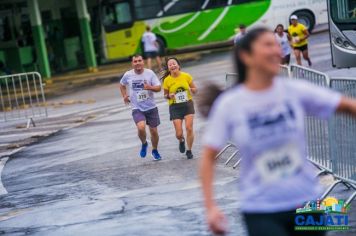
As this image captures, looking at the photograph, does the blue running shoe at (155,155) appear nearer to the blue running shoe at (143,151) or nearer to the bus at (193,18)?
the blue running shoe at (143,151)

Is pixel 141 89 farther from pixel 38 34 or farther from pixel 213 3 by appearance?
pixel 213 3

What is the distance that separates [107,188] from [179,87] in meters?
2.33

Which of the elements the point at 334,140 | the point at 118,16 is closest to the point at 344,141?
the point at 334,140

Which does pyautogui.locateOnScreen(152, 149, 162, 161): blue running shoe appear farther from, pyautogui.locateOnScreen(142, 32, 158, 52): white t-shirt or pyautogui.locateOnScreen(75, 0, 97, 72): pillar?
pyautogui.locateOnScreen(75, 0, 97, 72): pillar

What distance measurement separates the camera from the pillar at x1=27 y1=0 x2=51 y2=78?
31906 mm

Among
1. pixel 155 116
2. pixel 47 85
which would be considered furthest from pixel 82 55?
pixel 155 116

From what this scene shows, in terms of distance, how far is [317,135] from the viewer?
8477 millimetres

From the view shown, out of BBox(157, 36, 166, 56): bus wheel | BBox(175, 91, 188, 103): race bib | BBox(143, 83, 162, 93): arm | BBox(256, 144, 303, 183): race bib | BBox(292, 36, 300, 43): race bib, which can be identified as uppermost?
BBox(256, 144, 303, 183): race bib

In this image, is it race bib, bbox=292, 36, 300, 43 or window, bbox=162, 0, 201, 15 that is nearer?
race bib, bbox=292, 36, 300, 43

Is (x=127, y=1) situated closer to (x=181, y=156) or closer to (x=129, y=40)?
Answer: (x=129, y=40)

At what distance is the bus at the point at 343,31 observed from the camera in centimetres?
1824

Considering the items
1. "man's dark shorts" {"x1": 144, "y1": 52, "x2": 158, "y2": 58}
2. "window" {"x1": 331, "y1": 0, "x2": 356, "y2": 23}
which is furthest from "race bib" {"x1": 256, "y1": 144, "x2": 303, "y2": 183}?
"man's dark shorts" {"x1": 144, "y1": 52, "x2": 158, "y2": 58}

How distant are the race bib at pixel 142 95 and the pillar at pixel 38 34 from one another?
66.7ft

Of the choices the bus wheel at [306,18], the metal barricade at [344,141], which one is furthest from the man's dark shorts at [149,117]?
the bus wheel at [306,18]
